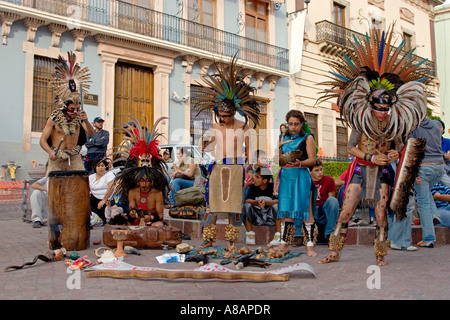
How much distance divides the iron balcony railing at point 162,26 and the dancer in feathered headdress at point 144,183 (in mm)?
7518

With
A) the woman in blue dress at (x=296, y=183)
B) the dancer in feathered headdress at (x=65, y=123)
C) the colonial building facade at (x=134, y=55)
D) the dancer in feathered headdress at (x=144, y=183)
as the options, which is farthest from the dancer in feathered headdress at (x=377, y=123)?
the colonial building facade at (x=134, y=55)

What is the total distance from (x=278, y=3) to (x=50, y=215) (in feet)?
61.2

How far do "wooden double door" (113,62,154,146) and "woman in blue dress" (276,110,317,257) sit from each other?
37.6 ft

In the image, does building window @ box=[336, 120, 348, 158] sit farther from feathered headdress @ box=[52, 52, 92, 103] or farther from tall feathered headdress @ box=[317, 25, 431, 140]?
feathered headdress @ box=[52, 52, 92, 103]

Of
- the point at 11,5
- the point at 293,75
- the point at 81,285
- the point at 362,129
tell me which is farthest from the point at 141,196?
the point at 293,75

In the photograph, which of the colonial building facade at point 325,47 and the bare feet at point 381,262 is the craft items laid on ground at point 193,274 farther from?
the colonial building facade at point 325,47

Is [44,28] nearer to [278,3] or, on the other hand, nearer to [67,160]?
[67,160]

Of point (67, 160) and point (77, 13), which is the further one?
point (77, 13)

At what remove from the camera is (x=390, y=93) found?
496cm

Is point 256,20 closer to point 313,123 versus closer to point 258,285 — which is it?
point 313,123

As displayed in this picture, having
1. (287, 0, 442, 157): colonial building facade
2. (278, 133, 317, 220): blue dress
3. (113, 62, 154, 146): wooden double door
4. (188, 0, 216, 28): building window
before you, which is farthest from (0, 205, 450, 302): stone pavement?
(287, 0, 442, 157): colonial building facade

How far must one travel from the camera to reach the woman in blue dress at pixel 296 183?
5543mm

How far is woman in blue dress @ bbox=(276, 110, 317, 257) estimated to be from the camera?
5.54 metres
